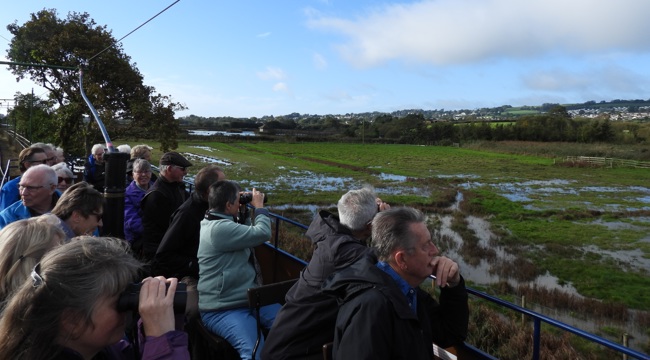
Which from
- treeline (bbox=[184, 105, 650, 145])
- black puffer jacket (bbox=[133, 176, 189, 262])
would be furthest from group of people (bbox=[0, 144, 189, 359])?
treeline (bbox=[184, 105, 650, 145])

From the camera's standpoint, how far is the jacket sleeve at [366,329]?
6.01 ft

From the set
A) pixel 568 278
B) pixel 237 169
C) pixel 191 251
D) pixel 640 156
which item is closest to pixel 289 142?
pixel 237 169

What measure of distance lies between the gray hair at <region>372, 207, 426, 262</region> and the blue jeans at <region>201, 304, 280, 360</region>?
4.31ft

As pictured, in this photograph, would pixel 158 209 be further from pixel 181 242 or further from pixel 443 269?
pixel 443 269

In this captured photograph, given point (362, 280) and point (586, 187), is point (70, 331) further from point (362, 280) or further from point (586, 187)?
point (586, 187)

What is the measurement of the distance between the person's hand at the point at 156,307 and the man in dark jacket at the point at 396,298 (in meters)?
0.77

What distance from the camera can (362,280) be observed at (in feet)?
6.43

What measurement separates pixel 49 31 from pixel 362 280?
18847mm

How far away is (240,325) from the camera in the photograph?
3.19 meters

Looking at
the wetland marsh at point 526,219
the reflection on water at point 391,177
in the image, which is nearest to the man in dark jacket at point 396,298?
the wetland marsh at point 526,219

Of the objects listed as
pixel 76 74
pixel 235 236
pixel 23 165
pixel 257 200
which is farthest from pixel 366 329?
pixel 76 74

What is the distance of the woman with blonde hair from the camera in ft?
5.43

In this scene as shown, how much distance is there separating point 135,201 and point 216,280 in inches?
95.2

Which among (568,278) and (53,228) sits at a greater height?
(53,228)
